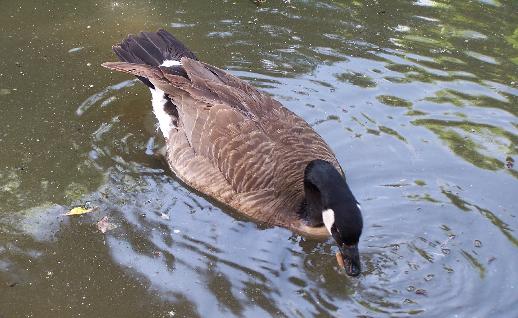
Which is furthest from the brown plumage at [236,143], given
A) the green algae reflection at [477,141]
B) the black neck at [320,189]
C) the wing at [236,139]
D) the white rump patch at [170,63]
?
the green algae reflection at [477,141]

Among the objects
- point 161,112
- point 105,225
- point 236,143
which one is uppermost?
point 236,143

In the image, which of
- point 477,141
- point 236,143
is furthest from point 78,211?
point 477,141

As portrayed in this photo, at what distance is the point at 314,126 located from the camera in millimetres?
7758

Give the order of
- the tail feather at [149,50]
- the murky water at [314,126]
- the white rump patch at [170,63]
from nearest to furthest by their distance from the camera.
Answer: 1. the murky water at [314,126]
2. the white rump patch at [170,63]
3. the tail feather at [149,50]

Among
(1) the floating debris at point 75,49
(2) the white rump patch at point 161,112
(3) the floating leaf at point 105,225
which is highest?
(2) the white rump patch at point 161,112

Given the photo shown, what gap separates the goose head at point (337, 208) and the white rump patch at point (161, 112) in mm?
1869

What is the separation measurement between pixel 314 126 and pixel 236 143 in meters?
1.37

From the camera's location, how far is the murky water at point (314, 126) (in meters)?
5.77

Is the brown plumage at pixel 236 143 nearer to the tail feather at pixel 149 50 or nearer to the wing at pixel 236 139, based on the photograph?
the wing at pixel 236 139

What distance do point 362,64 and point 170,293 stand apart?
4.30m

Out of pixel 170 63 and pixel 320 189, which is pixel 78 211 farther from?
pixel 320 189

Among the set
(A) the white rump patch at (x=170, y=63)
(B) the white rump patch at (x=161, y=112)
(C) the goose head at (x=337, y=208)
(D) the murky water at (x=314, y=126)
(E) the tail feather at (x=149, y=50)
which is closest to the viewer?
(C) the goose head at (x=337, y=208)

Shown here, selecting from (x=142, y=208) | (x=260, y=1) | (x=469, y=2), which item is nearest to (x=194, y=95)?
(x=142, y=208)

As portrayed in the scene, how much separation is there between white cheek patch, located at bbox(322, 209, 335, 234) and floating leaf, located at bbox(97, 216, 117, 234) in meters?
1.84
